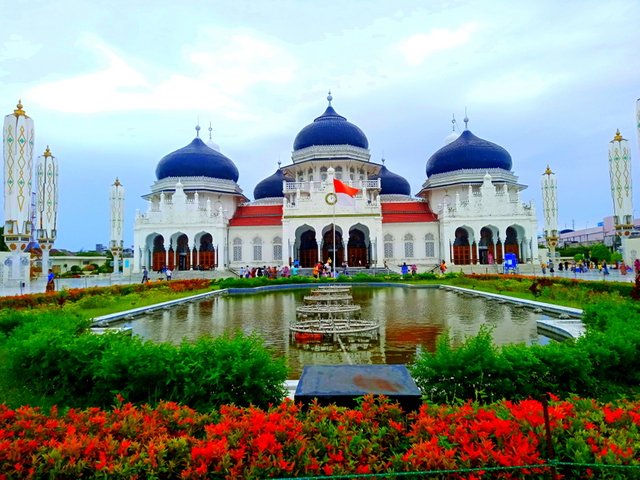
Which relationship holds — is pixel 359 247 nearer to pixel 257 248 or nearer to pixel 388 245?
pixel 388 245

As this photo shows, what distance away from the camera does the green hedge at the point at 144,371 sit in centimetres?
430

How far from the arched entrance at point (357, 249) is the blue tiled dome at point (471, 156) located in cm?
1118

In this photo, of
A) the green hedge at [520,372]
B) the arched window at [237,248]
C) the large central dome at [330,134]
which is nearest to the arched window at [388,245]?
the large central dome at [330,134]

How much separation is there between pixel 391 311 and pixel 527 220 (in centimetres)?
3069

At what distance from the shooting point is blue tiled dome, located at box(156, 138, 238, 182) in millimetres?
44312

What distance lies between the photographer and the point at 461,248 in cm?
3941

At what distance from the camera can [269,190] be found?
48.6 m

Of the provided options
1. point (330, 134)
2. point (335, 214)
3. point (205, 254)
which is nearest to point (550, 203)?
point (335, 214)

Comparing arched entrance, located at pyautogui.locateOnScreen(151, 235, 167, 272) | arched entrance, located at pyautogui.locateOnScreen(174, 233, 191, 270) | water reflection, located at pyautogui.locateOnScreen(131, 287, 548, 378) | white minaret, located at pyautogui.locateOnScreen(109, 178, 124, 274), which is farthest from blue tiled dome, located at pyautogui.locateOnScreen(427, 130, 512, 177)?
white minaret, located at pyautogui.locateOnScreen(109, 178, 124, 274)

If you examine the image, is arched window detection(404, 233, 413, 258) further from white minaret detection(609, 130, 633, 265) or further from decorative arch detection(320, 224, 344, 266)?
white minaret detection(609, 130, 633, 265)

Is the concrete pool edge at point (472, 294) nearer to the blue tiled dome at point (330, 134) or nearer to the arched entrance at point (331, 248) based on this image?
the arched entrance at point (331, 248)

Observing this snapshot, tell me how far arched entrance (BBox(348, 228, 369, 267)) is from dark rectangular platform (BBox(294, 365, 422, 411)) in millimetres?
37118

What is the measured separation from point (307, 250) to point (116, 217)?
61.8 ft

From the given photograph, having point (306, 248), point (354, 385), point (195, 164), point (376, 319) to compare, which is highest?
point (195, 164)
